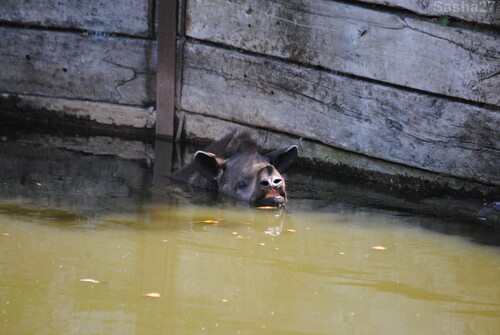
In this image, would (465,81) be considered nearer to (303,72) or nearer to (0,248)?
(303,72)

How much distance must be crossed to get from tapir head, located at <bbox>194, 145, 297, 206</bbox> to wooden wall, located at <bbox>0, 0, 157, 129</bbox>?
6.28 ft

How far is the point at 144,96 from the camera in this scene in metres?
10.3

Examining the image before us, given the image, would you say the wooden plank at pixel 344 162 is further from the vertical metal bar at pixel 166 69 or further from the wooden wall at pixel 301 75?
the vertical metal bar at pixel 166 69

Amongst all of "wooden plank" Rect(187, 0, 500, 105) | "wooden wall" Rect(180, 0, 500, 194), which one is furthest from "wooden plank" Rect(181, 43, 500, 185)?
"wooden plank" Rect(187, 0, 500, 105)

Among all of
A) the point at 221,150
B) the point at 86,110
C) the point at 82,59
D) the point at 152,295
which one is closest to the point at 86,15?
the point at 82,59

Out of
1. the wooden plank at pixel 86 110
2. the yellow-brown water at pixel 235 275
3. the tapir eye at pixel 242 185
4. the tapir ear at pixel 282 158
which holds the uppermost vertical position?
the yellow-brown water at pixel 235 275

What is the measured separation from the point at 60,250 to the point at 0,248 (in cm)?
36

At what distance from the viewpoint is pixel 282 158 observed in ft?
28.4

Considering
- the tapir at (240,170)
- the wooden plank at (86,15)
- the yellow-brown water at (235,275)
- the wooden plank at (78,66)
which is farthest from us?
the wooden plank at (78,66)

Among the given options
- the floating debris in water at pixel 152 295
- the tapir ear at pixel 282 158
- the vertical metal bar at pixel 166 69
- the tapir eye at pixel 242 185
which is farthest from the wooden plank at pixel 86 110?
the floating debris in water at pixel 152 295

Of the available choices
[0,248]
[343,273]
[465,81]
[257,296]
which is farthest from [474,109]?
[0,248]

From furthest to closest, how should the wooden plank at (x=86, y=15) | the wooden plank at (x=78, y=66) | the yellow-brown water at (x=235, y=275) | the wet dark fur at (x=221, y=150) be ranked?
the wooden plank at (x=78, y=66) < the wooden plank at (x=86, y=15) < the wet dark fur at (x=221, y=150) < the yellow-brown water at (x=235, y=275)

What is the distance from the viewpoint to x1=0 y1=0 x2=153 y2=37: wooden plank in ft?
33.2

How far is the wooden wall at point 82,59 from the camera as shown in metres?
10.2
